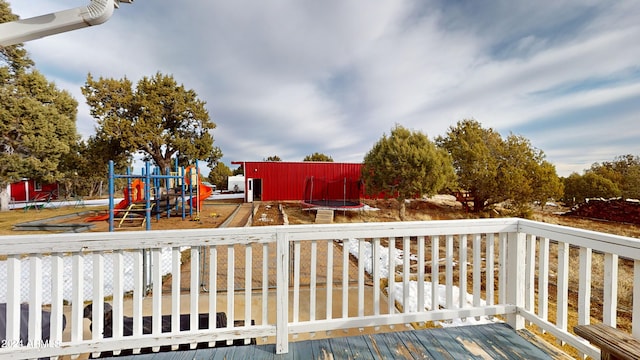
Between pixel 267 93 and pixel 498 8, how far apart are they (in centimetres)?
843

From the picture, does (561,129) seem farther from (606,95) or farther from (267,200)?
(267,200)

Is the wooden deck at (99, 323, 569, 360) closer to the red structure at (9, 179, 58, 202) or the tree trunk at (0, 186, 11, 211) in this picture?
the tree trunk at (0, 186, 11, 211)

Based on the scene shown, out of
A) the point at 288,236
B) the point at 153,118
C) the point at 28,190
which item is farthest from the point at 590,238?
the point at 28,190

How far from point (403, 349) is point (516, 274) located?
42.8 inches

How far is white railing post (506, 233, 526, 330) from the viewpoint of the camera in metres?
1.88

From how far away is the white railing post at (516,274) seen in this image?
188cm

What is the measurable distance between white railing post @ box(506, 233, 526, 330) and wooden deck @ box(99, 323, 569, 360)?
12cm

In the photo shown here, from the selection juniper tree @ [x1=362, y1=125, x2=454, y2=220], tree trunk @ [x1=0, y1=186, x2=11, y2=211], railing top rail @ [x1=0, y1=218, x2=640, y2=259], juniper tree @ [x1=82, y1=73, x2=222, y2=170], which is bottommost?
tree trunk @ [x1=0, y1=186, x2=11, y2=211]

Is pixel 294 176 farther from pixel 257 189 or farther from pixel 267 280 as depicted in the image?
pixel 267 280

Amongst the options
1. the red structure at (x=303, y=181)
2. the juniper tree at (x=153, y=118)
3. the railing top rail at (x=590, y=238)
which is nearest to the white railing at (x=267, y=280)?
the railing top rail at (x=590, y=238)

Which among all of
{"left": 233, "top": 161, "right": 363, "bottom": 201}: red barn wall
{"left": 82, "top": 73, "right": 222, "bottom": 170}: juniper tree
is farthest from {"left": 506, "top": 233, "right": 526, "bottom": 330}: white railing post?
{"left": 82, "top": 73, "right": 222, "bottom": 170}: juniper tree

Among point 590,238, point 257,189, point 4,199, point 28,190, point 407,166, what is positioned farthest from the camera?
point 28,190

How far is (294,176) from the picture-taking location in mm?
16734

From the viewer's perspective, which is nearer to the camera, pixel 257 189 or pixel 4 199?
pixel 4 199
